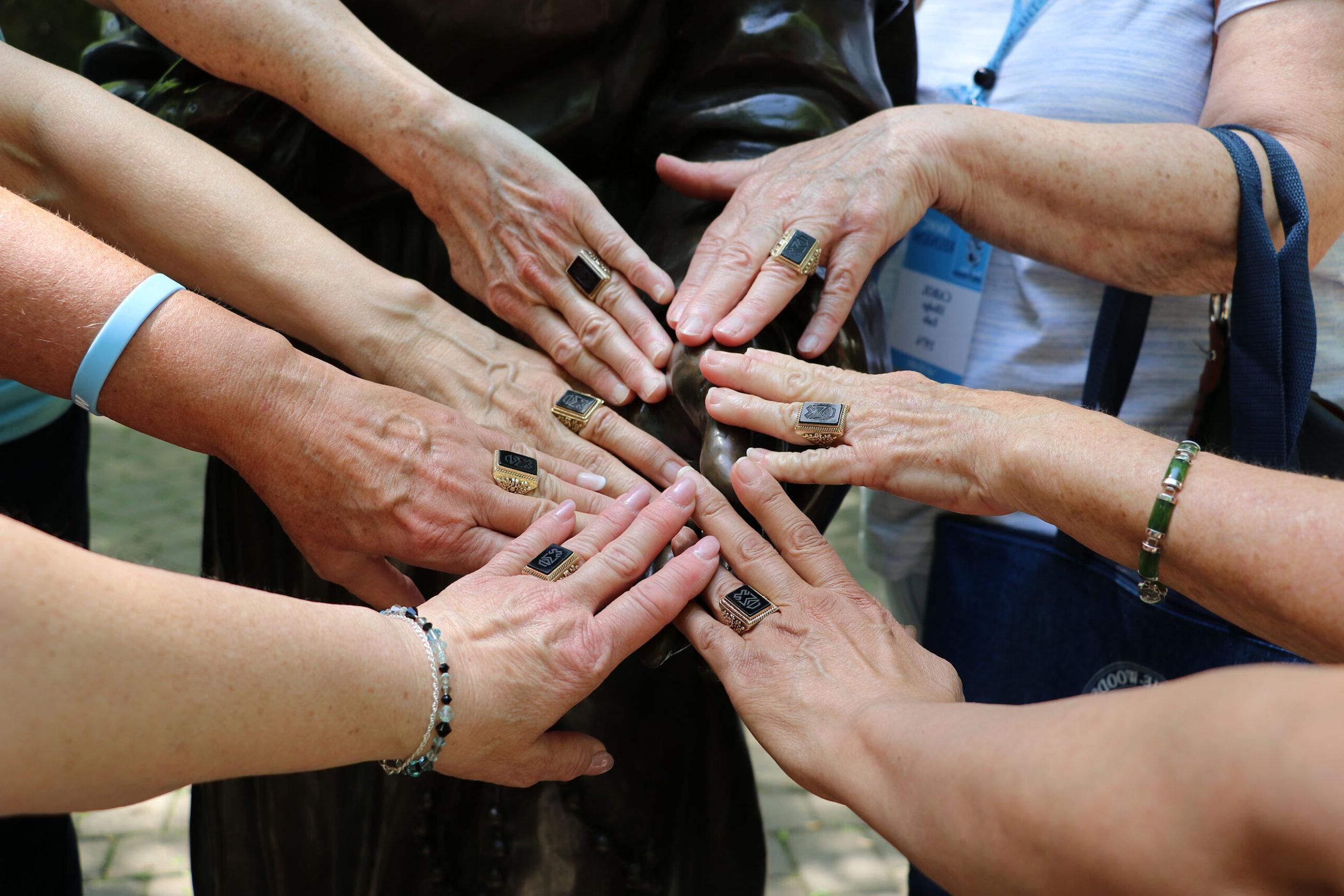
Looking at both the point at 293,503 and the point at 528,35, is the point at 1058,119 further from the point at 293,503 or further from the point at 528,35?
the point at 293,503

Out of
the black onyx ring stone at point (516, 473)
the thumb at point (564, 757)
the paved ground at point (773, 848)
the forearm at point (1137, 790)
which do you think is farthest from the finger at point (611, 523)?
the paved ground at point (773, 848)

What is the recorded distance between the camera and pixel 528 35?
5.08ft

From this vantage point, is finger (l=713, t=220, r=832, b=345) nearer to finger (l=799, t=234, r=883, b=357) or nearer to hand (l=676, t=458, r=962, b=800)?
finger (l=799, t=234, r=883, b=357)

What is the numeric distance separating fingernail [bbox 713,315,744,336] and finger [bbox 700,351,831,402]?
0.10 ft

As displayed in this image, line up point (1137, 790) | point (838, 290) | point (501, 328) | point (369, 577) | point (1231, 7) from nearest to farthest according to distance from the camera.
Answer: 1. point (1137, 790)
2. point (369, 577)
3. point (838, 290)
4. point (501, 328)
5. point (1231, 7)

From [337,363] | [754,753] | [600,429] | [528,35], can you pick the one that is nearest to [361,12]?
[528,35]

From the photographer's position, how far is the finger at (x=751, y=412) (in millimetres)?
1390

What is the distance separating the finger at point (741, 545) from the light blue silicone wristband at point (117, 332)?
684 mm

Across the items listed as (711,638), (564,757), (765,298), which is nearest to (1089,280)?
(765,298)

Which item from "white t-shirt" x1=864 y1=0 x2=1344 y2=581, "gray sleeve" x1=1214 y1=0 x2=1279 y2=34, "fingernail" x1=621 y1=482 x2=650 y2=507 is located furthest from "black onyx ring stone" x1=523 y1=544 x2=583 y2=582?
"gray sleeve" x1=1214 y1=0 x2=1279 y2=34

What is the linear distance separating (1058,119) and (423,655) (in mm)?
1496

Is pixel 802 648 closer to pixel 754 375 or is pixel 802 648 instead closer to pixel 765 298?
pixel 754 375

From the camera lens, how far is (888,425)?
4.82 ft

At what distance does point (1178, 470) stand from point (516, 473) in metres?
0.82
